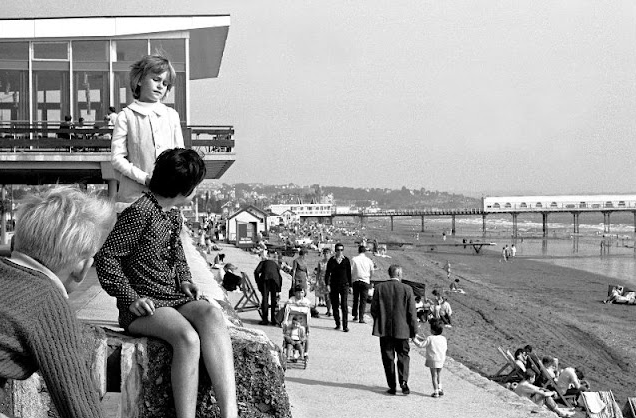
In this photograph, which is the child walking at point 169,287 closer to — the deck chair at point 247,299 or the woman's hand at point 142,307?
the woman's hand at point 142,307

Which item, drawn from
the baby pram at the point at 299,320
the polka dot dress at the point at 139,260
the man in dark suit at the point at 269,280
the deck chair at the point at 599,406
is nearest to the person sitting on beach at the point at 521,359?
the deck chair at the point at 599,406

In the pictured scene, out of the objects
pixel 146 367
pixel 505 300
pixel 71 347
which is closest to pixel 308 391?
pixel 146 367

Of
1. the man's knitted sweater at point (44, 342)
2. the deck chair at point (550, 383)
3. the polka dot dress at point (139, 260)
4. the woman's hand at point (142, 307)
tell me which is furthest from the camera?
the deck chair at point (550, 383)

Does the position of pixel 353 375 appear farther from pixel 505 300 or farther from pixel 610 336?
pixel 505 300

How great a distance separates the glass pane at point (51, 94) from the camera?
17609 millimetres

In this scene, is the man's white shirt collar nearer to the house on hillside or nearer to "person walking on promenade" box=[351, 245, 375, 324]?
"person walking on promenade" box=[351, 245, 375, 324]

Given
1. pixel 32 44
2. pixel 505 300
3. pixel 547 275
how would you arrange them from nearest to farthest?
pixel 32 44, pixel 505 300, pixel 547 275

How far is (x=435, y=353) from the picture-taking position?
9297 mm

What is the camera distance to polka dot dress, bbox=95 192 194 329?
3609 millimetres

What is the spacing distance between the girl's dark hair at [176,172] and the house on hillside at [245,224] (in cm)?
4253

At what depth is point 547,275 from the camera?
135 feet

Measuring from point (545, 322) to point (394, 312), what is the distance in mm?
14605

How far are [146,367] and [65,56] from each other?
15.5m

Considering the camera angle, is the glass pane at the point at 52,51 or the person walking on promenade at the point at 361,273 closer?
the person walking on promenade at the point at 361,273
